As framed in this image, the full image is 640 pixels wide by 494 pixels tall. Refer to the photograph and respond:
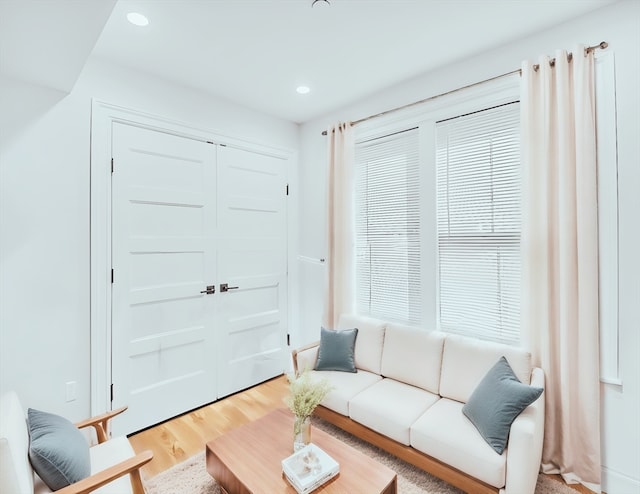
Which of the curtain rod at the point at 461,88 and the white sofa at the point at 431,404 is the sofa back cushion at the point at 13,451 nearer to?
the white sofa at the point at 431,404

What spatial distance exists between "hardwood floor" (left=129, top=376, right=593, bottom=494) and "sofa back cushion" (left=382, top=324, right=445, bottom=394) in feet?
2.93

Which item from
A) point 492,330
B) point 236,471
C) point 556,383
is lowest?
point 236,471

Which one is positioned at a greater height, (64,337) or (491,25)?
(491,25)

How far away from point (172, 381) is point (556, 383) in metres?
2.87

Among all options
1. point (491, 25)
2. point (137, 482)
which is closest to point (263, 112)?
point (491, 25)

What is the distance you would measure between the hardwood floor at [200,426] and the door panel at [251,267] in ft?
0.60

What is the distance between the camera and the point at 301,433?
177 cm

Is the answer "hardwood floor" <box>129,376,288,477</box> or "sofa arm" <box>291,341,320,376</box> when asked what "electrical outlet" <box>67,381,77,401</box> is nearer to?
"hardwood floor" <box>129,376,288,477</box>

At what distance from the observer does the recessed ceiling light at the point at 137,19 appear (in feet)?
6.45

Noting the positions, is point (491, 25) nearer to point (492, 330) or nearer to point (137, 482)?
point (492, 330)

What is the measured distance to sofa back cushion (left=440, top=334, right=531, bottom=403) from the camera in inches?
81.4

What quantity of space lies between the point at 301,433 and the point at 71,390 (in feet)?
5.72

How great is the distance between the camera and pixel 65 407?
2.30 metres

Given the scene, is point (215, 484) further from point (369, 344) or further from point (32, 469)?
point (369, 344)
